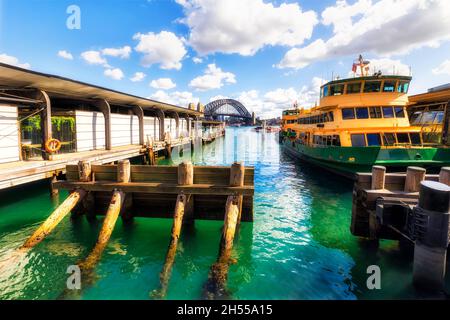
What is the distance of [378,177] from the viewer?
7.54m

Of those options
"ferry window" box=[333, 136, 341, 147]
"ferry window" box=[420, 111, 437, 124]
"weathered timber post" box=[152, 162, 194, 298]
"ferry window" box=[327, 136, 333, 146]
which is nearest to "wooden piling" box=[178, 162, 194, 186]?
"weathered timber post" box=[152, 162, 194, 298]

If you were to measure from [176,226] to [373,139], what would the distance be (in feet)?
50.1

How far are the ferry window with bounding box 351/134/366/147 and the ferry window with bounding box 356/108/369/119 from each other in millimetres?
1982

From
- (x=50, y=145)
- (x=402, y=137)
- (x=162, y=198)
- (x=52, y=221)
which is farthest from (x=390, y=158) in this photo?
(x=50, y=145)

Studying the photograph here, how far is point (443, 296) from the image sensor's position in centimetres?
537

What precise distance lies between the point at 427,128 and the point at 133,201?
22134mm

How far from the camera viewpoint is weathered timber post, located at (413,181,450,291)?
518cm

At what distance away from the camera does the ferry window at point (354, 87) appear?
1838cm

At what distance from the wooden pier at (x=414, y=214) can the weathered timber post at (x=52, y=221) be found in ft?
30.8

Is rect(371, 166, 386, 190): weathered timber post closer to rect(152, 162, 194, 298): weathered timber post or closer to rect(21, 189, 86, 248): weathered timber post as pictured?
rect(152, 162, 194, 298): weathered timber post

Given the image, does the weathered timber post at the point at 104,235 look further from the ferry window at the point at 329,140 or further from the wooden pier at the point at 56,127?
the ferry window at the point at 329,140

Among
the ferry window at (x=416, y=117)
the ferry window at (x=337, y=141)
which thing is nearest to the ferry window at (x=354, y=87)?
the ferry window at (x=337, y=141)
